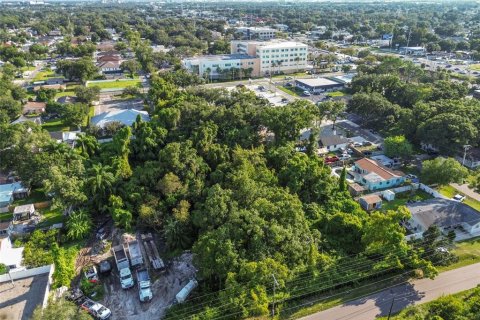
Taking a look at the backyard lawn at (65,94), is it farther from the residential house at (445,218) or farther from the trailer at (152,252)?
the residential house at (445,218)

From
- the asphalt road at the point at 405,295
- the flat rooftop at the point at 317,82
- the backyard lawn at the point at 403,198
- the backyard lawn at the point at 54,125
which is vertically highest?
the flat rooftop at the point at 317,82

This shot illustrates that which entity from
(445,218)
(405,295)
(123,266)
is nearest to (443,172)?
(445,218)

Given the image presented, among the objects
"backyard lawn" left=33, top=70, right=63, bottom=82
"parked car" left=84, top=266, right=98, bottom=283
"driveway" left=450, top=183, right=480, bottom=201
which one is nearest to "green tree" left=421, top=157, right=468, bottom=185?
"driveway" left=450, top=183, right=480, bottom=201

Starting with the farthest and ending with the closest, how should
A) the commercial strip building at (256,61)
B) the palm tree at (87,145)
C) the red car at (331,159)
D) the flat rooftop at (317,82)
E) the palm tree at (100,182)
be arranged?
the commercial strip building at (256,61) < the flat rooftop at (317,82) < the red car at (331,159) < the palm tree at (87,145) < the palm tree at (100,182)

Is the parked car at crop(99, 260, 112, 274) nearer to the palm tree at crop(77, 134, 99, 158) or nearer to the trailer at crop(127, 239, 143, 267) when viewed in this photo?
the trailer at crop(127, 239, 143, 267)

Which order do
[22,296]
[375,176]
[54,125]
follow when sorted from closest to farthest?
1. [22,296]
2. [375,176]
3. [54,125]

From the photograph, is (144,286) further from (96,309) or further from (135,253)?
(135,253)

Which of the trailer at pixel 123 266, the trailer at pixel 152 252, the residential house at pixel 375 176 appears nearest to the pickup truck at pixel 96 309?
the trailer at pixel 123 266
